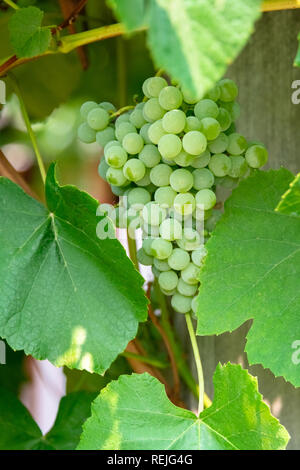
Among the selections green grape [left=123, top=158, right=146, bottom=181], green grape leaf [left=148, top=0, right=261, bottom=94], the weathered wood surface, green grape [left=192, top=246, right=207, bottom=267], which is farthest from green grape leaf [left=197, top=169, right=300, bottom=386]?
green grape leaf [left=148, top=0, right=261, bottom=94]

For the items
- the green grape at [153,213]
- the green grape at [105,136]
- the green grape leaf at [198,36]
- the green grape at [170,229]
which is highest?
the green grape leaf at [198,36]

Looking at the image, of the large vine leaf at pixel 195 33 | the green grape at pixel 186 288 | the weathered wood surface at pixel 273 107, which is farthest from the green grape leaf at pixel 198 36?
the weathered wood surface at pixel 273 107

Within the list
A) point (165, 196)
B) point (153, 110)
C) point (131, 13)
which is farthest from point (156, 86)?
point (131, 13)

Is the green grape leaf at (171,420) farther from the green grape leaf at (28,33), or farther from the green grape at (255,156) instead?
the green grape leaf at (28,33)

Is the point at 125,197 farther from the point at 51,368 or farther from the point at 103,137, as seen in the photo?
the point at 51,368

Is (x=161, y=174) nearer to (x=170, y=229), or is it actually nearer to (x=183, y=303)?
(x=170, y=229)

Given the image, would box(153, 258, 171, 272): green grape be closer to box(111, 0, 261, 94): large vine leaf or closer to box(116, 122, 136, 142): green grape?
box(116, 122, 136, 142): green grape

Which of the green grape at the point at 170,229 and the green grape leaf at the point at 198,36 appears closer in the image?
the green grape leaf at the point at 198,36
